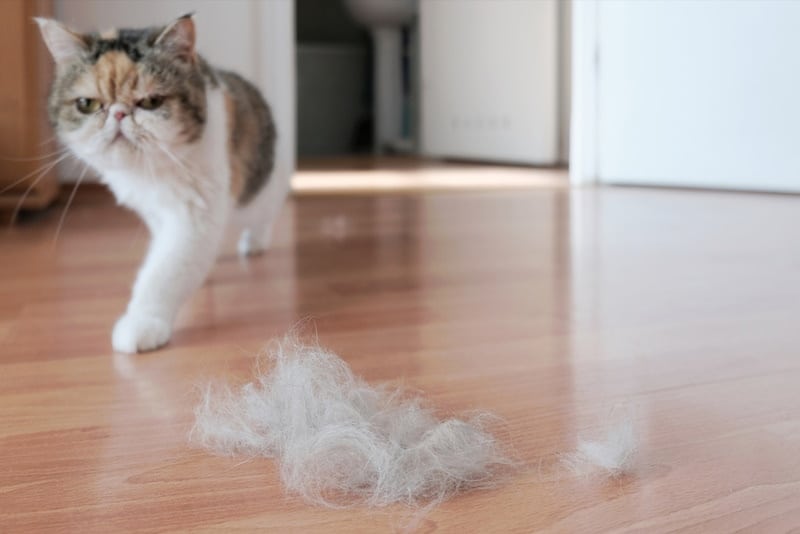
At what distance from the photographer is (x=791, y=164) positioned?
254 cm

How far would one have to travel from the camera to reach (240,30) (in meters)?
2.31

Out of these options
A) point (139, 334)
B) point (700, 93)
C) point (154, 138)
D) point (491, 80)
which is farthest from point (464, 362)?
point (491, 80)

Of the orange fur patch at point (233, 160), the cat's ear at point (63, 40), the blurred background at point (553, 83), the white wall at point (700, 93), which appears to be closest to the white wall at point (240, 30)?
the blurred background at point (553, 83)

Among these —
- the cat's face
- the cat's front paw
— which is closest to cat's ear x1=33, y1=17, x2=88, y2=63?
the cat's face

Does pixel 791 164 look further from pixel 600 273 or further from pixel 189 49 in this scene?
pixel 189 49

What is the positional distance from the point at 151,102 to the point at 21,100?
3.54 ft

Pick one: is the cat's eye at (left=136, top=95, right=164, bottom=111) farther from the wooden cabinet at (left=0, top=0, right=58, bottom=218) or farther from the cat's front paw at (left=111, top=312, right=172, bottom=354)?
the wooden cabinet at (left=0, top=0, right=58, bottom=218)

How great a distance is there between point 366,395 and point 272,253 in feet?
3.41

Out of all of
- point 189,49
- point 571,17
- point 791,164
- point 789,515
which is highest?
point 571,17

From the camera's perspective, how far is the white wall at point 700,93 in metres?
2.48

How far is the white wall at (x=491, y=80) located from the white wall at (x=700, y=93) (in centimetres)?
34

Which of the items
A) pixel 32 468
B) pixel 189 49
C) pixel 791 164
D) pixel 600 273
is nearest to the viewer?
pixel 32 468

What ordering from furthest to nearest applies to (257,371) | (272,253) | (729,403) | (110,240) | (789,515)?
(110,240), (272,253), (257,371), (729,403), (789,515)

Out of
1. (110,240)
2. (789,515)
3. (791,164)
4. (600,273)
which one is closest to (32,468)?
(789,515)
